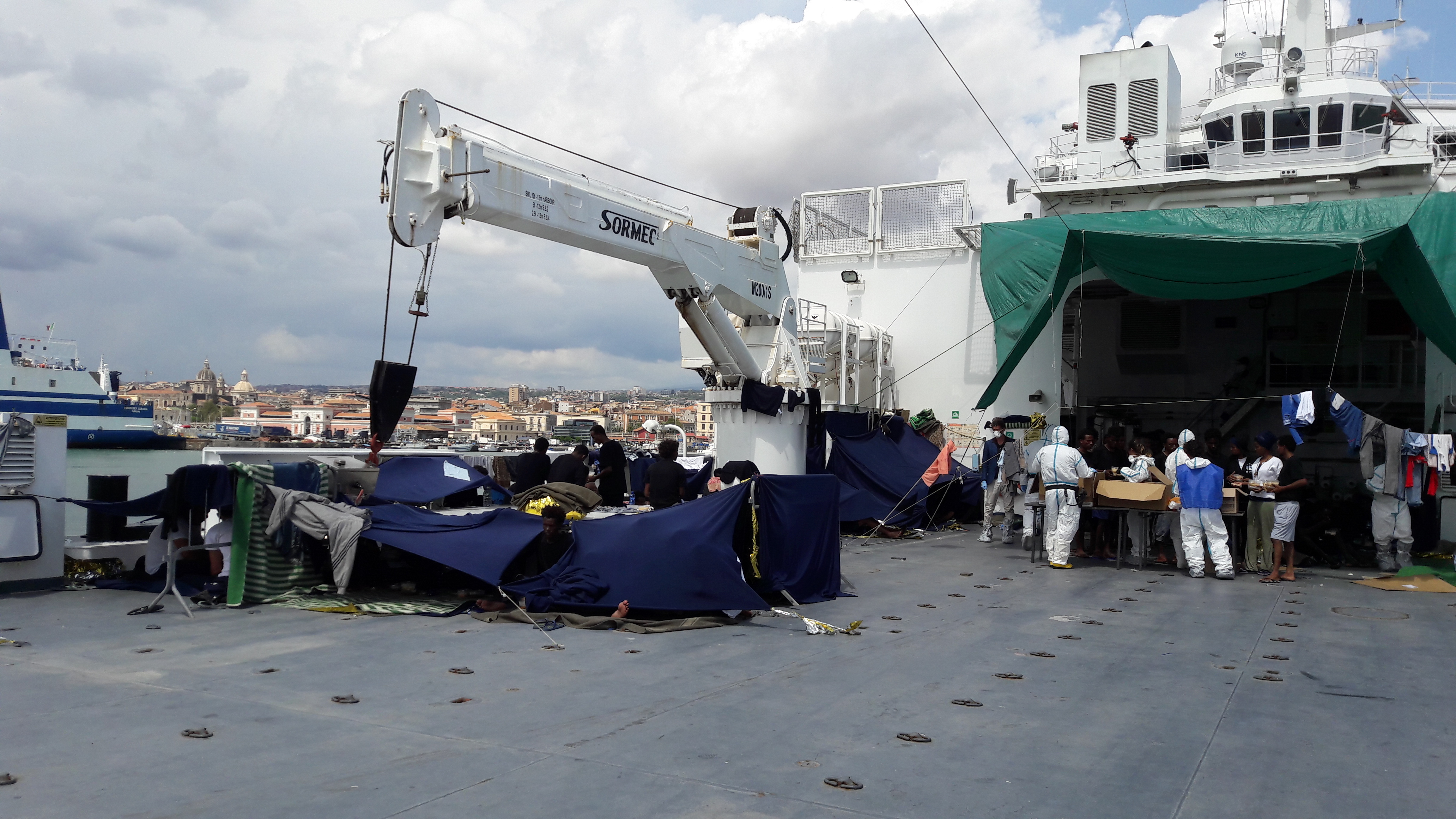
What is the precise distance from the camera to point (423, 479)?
32.6 feet

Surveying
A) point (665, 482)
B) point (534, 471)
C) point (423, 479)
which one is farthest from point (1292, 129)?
point (423, 479)

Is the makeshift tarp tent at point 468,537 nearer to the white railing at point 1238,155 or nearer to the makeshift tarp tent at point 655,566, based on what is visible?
the makeshift tarp tent at point 655,566

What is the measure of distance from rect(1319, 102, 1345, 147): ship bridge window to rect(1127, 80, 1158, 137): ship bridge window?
2.76 metres

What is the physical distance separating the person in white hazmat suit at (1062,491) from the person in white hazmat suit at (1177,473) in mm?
810

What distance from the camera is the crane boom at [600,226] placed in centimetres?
875

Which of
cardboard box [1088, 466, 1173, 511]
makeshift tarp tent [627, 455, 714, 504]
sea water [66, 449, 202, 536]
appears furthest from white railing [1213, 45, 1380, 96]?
sea water [66, 449, 202, 536]

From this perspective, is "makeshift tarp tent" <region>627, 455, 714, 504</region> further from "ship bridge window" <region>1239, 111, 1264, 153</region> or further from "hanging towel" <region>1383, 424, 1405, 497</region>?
→ "ship bridge window" <region>1239, 111, 1264, 153</region>

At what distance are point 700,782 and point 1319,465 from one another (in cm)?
1988

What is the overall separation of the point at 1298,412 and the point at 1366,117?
9147 mm

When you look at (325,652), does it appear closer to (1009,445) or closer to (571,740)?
(571,740)

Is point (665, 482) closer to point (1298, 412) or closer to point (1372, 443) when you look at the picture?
point (1298, 412)

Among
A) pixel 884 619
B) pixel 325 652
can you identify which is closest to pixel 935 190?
pixel 884 619

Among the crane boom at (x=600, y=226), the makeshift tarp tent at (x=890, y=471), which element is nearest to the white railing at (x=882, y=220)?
the makeshift tarp tent at (x=890, y=471)

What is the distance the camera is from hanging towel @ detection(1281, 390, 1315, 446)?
1055cm
